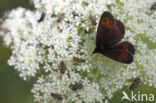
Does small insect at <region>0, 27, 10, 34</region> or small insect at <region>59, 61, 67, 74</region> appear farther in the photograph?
small insect at <region>0, 27, 10, 34</region>

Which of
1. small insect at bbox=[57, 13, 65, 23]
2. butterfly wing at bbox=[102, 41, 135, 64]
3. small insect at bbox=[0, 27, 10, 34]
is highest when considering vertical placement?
small insect at bbox=[0, 27, 10, 34]

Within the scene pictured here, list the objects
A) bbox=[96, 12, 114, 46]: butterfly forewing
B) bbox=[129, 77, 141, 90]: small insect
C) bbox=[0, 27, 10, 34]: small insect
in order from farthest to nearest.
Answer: bbox=[0, 27, 10, 34]: small insect, bbox=[129, 77, 141, 90]: small insect, bbox=[96, 12, 114, 46]: butterfly forewing

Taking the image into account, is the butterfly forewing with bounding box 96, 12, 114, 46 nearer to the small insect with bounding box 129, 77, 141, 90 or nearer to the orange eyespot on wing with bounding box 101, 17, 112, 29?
the orange eyespot on wing with bounding box 101, 17, 112, 29

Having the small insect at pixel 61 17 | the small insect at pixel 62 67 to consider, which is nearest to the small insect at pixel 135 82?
the small insect at pixel 62 67

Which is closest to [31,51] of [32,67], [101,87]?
[32,67]

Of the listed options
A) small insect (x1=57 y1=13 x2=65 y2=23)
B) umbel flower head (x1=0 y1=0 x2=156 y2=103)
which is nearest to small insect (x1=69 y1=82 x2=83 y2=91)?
umbel flower head (x1=0 y1=0 x2=156 y2=103)

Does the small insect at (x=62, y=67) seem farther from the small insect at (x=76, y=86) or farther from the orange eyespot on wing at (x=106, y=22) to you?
the orange eyespot on wing at (x=106, y=22)

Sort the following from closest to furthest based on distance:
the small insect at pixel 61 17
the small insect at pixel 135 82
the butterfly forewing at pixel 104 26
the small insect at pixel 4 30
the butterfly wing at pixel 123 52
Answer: the butterfly wing at pixel 123 52
the butterfly forewing at pixel 104 26
the small insect at pixel 135 82
the small insect at pixel 61 17
the small insect at pixel 4 30
